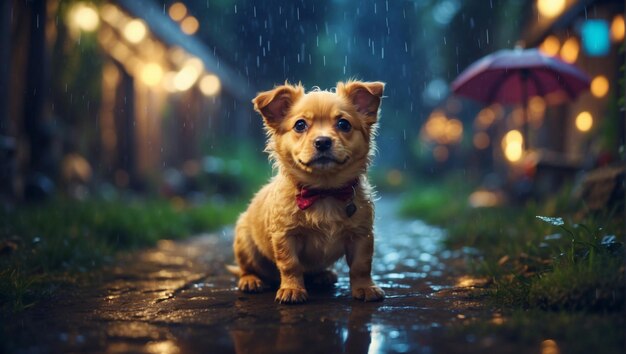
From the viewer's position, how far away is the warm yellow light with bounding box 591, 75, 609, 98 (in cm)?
897

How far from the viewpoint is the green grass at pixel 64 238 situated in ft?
11.8

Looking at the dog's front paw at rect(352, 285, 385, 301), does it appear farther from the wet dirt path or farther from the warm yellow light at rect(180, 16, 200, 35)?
the warm yellow light at rect(180, 16, 200, 35)

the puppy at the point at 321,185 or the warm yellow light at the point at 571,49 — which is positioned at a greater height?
the warm yellow light at the point at 571,49

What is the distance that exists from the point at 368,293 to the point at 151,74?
1037 cm

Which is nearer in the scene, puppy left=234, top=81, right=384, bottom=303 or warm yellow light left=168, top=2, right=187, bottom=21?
puppy left=234, top=81, right=384, bottom=303

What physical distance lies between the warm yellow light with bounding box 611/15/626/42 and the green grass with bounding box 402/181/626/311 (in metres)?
3.24

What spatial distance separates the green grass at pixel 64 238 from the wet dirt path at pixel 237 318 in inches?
9.2

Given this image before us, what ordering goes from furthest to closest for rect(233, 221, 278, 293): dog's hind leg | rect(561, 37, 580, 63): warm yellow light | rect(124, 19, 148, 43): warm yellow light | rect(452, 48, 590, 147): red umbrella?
rect(561, 37, 580, 63): warm yellow light, rect(124, 19, 148, 43): warm yellow light, rect(452, 48, 590, 147): red umbrella, rect(233, 221, 278, 293): dog's hind leg

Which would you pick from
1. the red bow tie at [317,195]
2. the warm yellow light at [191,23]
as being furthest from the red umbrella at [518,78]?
the warm yellow light at [191,23]

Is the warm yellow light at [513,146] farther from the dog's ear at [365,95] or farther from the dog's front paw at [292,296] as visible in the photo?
the dog's front paw at [292,296]

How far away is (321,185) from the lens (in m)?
3.36

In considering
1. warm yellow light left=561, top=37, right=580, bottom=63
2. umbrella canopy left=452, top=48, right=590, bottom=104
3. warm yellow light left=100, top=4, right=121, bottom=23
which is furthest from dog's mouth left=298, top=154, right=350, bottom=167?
warm yellow light left=561, top=37, right=580, bottom=63

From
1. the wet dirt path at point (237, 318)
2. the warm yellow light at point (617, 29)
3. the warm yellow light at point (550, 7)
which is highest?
the warm yellow light at point (550, 7)

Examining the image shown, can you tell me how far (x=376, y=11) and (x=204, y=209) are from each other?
1106 inches
